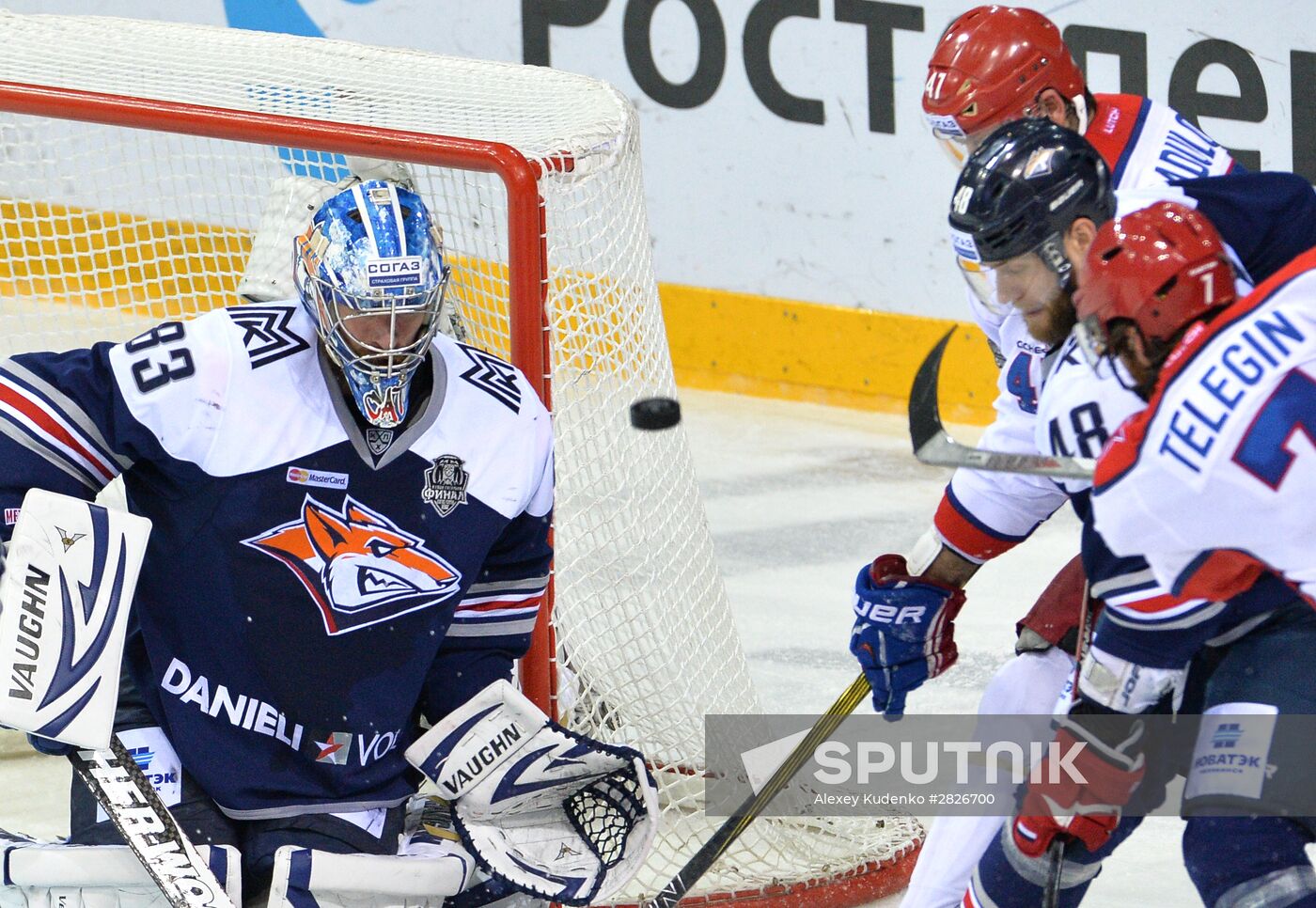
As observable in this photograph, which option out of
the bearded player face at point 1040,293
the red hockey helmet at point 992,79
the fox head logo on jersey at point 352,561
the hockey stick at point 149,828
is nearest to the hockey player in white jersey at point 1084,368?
the bearded player face at point 1040,293

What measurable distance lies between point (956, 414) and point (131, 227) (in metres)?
2.69

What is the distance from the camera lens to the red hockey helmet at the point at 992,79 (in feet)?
9.44

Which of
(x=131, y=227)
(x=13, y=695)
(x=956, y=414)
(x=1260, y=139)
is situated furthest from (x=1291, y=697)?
(x=956, y=414)

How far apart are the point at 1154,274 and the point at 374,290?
2.99 ft

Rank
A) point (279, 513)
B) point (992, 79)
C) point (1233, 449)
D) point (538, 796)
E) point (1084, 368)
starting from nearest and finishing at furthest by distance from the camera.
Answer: point (1233, 449)
point (1084, 368)
point (279, 513)
point (538, 796)
point (992, 79)

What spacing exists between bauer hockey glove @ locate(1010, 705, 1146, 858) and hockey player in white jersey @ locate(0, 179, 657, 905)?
54 centimetres

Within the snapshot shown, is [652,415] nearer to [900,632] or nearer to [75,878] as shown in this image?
[900,632]

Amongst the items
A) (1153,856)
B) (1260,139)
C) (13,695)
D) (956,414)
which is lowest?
Answer: (956,414)

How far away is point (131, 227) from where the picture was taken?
3.77 m

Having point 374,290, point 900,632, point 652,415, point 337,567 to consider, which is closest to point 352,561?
point 337,567

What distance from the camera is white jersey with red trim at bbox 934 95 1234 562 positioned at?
270 cm

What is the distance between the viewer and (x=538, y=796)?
2.59 meters

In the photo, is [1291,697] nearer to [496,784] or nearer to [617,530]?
[496,784]

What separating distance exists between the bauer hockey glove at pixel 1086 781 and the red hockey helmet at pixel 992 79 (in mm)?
975
